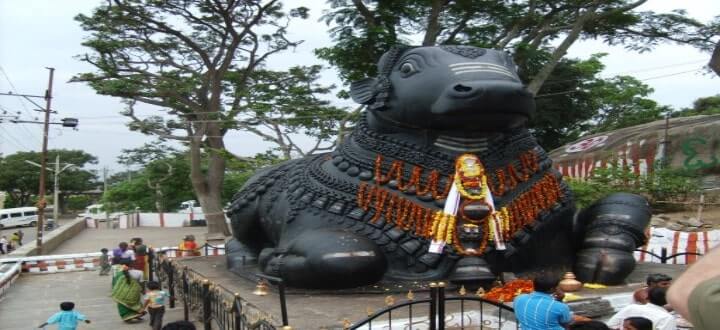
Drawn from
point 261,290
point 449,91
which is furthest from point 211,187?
point 449,91

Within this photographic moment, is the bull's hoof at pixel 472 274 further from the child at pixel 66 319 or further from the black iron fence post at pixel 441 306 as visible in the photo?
the child at pixel 66 319

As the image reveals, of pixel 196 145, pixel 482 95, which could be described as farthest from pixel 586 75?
pixel 482 95

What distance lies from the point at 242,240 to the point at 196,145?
16064mm

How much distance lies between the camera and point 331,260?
512cm

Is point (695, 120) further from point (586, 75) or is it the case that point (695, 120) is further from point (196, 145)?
point (196, 145)

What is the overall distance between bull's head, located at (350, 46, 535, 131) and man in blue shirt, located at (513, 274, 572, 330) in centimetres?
162

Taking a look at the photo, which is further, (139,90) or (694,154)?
(139,90)

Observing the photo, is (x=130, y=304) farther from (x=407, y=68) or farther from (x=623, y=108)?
(x=623, y=108)

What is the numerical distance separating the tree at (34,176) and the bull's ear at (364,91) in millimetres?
52891

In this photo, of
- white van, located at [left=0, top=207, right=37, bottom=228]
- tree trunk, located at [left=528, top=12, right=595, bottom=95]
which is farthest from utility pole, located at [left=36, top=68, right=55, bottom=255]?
white van, located at [left=0, top=207, right=37, bottom=228]

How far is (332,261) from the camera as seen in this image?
5125 mm

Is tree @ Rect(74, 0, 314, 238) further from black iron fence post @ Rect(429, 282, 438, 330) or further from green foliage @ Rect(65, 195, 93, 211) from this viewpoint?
green foliage @ Rect(65, 195, 93, 211)

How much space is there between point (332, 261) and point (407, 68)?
182 cm

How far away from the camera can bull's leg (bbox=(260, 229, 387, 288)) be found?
5.14 meters
